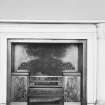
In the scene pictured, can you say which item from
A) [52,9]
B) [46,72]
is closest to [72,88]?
[46,72]

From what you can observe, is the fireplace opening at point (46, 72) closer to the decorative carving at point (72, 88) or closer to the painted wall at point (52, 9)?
the decorative carving at point (72, 88)

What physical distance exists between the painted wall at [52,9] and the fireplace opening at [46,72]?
263 mm

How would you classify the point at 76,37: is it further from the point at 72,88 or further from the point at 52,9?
the point at 72,88

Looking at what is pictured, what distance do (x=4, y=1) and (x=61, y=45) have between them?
2.74ft

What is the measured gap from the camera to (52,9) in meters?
2.60

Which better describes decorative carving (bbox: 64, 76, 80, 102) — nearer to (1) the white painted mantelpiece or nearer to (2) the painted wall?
(1) the white painted mantelpiece

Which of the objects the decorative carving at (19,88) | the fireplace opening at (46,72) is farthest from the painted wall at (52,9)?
the decorative carving at (19,88)

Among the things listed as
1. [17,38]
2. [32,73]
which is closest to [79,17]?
[17,38]

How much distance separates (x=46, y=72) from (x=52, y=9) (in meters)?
0.77

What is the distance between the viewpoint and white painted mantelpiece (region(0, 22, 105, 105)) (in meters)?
2.52

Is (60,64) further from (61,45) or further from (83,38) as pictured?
(83,38)

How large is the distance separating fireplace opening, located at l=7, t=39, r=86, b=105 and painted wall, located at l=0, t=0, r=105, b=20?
0.26 meters

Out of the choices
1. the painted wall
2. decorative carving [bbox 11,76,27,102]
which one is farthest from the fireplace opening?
the painted wall

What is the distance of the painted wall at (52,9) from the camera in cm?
256
